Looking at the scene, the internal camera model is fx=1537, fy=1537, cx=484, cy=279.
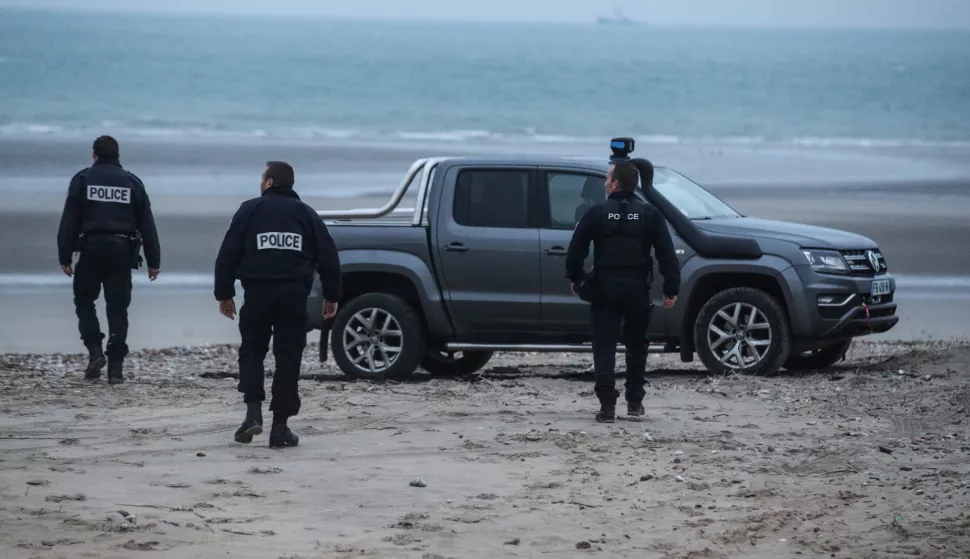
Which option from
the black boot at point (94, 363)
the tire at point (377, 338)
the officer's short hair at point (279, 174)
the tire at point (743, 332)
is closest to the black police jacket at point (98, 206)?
the black boot at point (94, 363)

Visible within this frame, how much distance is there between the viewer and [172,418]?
9.17m

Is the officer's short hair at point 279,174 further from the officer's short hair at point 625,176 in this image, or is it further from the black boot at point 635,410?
the black boot at point 635,410

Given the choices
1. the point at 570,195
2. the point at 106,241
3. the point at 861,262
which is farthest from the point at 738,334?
the point at 106,241

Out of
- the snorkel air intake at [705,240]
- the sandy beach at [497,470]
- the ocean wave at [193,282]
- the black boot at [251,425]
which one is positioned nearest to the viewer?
the sandy beach at [497,470]

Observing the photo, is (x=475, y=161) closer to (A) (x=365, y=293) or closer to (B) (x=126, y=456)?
(A) (x=365, y=293)

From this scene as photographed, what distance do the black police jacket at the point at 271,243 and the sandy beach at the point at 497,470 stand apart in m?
0.95

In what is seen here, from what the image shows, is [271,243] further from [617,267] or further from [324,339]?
[324,339]

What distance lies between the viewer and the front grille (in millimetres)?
10820

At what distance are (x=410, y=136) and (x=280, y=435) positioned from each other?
42.6 meters

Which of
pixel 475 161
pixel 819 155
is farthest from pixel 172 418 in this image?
pixel 819 155

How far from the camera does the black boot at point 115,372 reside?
10.5 m

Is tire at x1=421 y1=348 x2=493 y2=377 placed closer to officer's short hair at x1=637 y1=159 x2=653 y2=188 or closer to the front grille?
officer's short hair at x1=637 y1=159 x2=653 y2=188

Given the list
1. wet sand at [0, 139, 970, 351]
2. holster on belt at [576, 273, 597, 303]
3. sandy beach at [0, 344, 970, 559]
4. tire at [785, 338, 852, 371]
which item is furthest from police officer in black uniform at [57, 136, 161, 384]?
tire at [785, 338, 852, 371]

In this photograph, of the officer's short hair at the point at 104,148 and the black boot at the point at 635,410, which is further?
the officer's short hair at the point at 104,148
